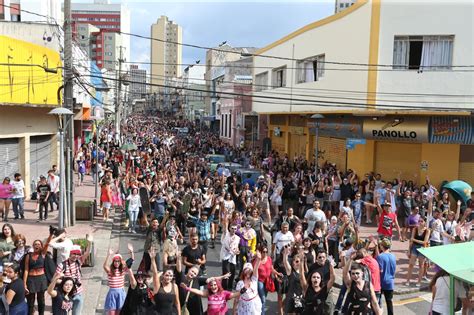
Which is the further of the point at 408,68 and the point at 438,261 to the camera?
the point at 408,68

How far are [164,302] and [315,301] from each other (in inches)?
87.3

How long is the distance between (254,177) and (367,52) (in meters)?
7.11

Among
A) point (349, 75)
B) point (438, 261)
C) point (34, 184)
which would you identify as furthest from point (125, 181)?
point (438, 261)

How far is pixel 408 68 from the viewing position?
19375 millimetres

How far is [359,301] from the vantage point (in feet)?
22.7

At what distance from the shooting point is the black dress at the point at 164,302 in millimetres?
6727

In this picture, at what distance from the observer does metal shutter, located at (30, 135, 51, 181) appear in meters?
20.3

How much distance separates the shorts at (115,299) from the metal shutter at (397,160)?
51.9ft

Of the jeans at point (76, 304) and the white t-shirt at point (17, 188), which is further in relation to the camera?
the white t-shirt at point (17, 188)

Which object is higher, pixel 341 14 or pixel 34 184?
pixel 341 14

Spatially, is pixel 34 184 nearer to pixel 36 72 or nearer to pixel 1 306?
pixel 36 72

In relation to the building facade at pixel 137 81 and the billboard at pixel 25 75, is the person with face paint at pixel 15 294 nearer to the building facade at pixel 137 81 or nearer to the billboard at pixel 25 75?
the building facade at pixel 137 81

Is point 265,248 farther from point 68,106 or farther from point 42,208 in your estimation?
point 42,208

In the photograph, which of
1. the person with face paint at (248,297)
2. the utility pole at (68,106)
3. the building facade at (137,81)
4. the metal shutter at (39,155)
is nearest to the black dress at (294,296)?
the person with face paint at (248,297)
